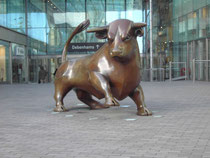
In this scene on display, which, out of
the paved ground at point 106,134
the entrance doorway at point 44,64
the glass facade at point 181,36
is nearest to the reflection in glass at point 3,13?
the entrance doorway at point 44,64

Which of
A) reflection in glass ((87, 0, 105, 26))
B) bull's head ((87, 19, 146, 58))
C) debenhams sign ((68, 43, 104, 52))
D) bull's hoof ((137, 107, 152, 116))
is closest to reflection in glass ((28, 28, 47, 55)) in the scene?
debenhams sign ((68, 43, 104, 52))

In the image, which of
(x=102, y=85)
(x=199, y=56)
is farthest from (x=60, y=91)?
(x=199, y=56)

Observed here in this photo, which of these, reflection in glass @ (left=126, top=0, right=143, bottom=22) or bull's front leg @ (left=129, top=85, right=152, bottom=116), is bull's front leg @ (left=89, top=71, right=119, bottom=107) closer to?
bull's front leg @ (left=129, top=85, right=152, bottom=116)

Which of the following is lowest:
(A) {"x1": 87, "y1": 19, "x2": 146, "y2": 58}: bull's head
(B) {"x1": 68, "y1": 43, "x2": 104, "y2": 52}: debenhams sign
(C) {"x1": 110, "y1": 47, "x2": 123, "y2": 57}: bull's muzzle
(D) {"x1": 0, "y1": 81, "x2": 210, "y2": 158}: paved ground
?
(D) {"x1": 0, "y1": 81, "x2": 210, "y2": 158}: paved ground

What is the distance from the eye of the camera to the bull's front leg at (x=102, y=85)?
5.75 metres

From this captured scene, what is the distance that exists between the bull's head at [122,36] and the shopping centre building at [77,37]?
60.5 feet

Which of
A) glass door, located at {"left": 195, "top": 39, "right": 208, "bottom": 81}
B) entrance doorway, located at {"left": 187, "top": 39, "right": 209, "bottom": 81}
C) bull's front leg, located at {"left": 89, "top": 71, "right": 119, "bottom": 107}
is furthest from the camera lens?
glass door, located at {"left": 195, "top": 39, "right": 208, "bottom": 81}

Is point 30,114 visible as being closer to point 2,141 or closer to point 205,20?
point 2,141

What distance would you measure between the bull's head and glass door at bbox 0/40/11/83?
19.6 meters

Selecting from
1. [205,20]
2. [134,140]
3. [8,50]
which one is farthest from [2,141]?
[8,50]

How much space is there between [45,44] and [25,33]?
76.4 inches

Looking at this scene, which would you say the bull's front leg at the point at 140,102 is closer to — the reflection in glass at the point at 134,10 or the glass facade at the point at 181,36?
the glass facade at the point at 181,36

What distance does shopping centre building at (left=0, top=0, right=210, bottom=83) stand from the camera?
2525 cm

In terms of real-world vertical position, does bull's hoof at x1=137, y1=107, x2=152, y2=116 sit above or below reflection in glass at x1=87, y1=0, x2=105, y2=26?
below
